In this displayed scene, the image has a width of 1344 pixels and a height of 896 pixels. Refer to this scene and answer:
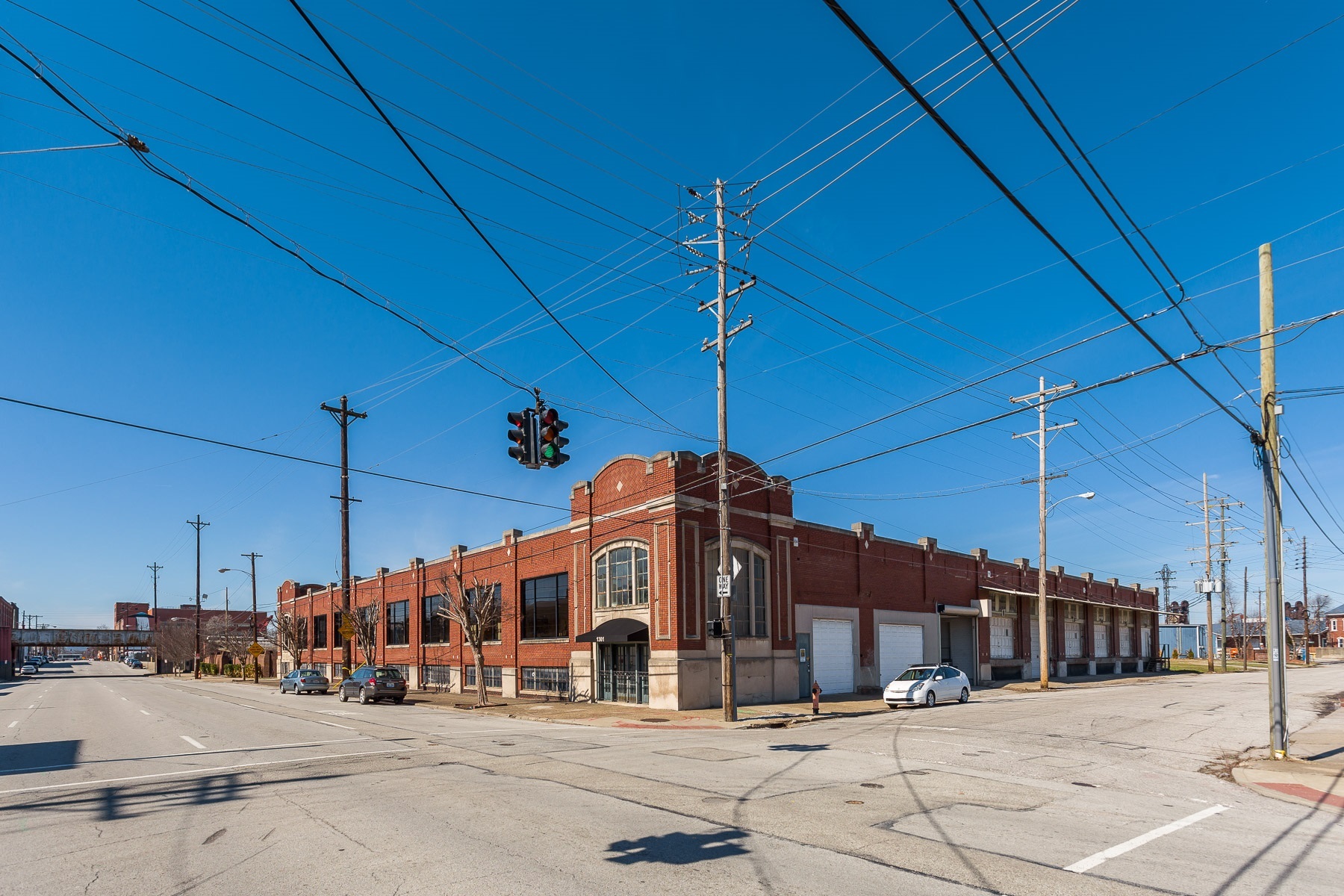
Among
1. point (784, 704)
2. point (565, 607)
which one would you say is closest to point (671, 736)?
point (784, 704)

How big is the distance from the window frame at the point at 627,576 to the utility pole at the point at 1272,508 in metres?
19.3

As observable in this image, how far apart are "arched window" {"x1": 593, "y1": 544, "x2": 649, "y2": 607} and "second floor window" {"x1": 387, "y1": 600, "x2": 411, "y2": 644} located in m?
21.6

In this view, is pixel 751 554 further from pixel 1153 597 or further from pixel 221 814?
pixel 1153 597

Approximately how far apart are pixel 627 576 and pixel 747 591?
4670mm

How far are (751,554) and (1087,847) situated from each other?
24.7 m

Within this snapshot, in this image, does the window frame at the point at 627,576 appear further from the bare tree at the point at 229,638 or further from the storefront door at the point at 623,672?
the bare tree at the point at 229,638

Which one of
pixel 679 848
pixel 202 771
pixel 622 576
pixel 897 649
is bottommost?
pixel 897 649

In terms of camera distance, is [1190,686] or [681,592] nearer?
[681,592]

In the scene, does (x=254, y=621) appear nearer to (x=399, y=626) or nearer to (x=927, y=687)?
(x=399, y=626)

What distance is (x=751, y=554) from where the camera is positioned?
33938mm

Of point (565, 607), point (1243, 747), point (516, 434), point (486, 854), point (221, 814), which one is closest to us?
point (486, 854)

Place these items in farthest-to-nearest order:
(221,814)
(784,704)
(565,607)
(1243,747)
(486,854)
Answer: (565,607), (784,704), (1243,747), (221,814), (486,854)

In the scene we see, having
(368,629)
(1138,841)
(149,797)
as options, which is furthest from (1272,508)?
(368,629)

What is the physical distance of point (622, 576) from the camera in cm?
3350
